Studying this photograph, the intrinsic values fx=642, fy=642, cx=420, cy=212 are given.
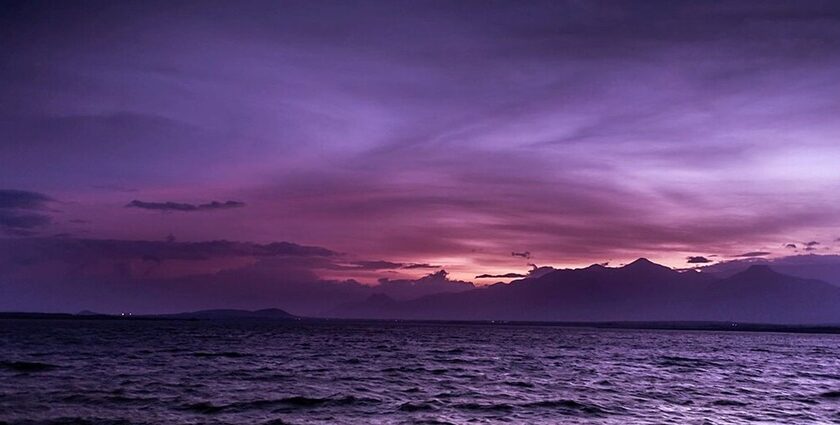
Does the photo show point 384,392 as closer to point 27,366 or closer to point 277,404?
point 277,404

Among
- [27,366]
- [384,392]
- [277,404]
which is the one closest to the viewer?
[277,404]

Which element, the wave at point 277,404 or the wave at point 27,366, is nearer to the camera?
the wave at point 277,404

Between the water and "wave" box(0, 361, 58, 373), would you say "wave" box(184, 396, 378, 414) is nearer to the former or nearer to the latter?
the water

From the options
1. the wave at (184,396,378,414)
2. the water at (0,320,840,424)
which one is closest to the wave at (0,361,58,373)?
the water at (0,320,840,424)

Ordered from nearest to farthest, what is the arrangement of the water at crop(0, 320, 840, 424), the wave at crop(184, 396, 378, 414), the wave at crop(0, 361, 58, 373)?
the water at crop(0, 320, 840, 424) → the wave at crop(184, 396, 378, 414) → the wave at crop(0, 361, 58, 373)

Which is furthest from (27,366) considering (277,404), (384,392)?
(384,392)

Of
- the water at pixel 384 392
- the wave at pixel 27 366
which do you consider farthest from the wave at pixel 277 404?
the wave at pixel 27 366

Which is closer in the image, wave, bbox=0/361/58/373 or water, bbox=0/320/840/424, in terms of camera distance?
water, bbox=0/320/840/424

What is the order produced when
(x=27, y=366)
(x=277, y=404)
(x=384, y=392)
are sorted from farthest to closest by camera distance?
(x=27, y=366), (x=384, y=392), (x=277, y=404)

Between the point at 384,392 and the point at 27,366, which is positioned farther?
the point at 27,366

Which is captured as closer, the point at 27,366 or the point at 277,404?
the point at 277,404

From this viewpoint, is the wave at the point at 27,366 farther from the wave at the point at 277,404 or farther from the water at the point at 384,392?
the wave at the point at 277,404

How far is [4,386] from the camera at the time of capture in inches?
1671

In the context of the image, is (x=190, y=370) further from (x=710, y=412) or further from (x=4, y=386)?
(x=710, y=412)
